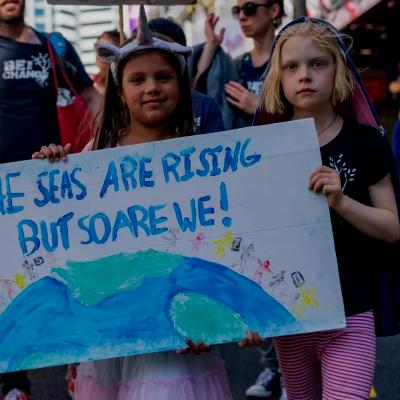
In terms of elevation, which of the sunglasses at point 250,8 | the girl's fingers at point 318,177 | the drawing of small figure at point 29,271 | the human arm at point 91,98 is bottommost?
the drawing of small figure at point 29,271

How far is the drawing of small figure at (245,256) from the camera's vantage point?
7.48 ft

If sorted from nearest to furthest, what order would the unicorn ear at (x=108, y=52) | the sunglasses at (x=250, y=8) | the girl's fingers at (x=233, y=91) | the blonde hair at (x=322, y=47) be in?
the blonde hair at (x=322, y=47) < the unicorn ear at (x=108, y=52) < the girl's fingers at (x=233, y=91) < the sunglasses at (x=250, y=8)

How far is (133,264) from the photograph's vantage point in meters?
2.31

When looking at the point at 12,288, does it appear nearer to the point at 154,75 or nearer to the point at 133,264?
the point at 133,264

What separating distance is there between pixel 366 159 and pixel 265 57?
1890 mm

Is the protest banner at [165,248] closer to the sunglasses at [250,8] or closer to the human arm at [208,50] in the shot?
the sunglasses at [250,8]

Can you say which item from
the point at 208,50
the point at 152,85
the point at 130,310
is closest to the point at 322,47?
the point at 152,85

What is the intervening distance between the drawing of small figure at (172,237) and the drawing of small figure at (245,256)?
19cm

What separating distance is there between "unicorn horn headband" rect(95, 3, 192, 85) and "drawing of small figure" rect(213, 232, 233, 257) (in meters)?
0.63

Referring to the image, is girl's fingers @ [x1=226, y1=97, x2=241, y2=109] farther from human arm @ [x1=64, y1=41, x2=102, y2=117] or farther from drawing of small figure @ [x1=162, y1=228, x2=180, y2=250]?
drawing of small figure @ [x1=162, y1=228, x2=180, y2=250]

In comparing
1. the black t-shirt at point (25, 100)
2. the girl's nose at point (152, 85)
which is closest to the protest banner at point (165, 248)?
the girl's nose at point (152, 85)

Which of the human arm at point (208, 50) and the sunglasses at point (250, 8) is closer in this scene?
the sunglasses at point (250, 8)

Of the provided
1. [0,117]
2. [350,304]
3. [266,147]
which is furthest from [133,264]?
[0,117]

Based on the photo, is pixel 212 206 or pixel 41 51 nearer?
pixel 212 206
